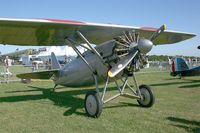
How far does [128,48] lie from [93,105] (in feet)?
5.99

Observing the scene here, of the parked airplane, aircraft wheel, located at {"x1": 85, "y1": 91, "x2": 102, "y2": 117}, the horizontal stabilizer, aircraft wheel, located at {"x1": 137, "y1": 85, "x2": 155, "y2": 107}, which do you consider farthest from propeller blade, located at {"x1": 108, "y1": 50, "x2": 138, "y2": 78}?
the parked airplane

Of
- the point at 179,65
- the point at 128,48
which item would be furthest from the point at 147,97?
the point at 179,65

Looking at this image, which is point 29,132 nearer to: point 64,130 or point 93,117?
point 64,130

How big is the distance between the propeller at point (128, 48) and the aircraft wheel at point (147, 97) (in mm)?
1593

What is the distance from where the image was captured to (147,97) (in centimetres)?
841

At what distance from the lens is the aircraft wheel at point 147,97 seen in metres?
8.26

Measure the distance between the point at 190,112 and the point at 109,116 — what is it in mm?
2259

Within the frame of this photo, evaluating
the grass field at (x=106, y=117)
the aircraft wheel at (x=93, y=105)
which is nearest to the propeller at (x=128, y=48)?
the aircraft wheel at (x=93, y=105)

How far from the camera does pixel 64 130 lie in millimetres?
5695

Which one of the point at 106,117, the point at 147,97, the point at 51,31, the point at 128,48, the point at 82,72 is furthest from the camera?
the point at 82,72

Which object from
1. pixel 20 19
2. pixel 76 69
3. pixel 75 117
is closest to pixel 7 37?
pixel 20 19

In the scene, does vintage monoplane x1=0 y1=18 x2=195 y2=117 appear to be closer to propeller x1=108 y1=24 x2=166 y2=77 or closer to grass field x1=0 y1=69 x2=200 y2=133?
propeller x1=108 y1=24 x2=166 y2=77

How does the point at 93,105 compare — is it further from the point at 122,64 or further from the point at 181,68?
the point at 181,68

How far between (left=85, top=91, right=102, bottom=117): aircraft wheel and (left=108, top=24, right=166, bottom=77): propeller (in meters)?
0.71
